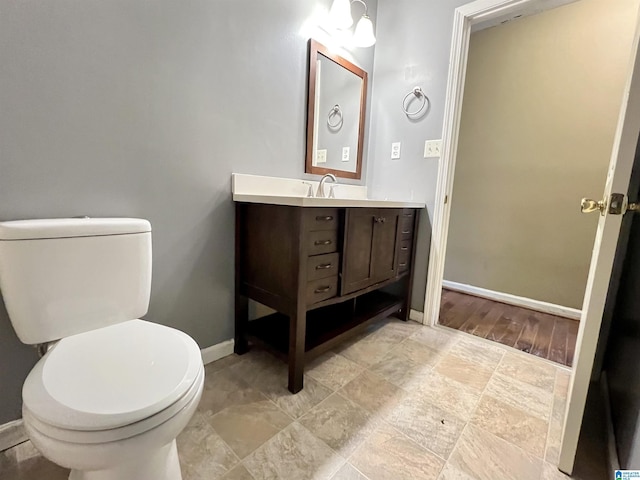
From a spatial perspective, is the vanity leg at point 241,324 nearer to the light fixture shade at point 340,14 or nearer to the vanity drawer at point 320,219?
the vanity drawer at point 320,219

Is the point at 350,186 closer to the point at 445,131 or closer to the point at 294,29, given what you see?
the point at 445,131

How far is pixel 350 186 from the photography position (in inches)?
82.4

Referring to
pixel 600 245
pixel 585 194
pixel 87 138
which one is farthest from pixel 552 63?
pixel 87 138

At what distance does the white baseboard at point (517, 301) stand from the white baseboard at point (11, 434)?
309 centimetres

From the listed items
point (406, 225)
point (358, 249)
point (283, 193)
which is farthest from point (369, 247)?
point (283, 193)

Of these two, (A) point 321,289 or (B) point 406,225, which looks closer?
(A) point 321,289

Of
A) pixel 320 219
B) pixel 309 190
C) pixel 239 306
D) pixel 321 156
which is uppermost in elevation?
pixel 321 156

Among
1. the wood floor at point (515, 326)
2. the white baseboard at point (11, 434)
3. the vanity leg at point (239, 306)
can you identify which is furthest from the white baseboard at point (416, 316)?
the white baseboard at point (11, 434)

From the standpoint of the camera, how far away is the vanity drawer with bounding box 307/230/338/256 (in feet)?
4.00

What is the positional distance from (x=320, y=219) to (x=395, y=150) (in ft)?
3.86

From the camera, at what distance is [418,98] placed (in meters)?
1.94

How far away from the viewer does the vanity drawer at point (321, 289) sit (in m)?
1.26

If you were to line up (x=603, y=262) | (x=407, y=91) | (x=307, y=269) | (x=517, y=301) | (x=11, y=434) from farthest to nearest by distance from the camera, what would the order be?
(x=517, y=301), (x=407, y=91), (x=307, y=269), (x=11, y=434), (x=603, y=262)

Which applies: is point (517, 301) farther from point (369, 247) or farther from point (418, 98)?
point (418, 98)
